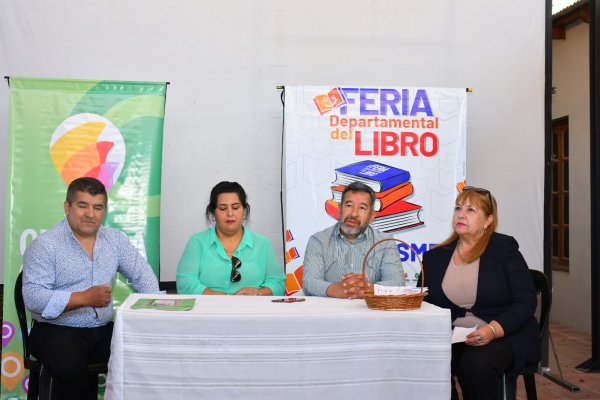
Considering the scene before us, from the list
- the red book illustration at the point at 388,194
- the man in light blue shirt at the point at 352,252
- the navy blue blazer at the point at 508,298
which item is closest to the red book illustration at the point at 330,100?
the red book illustration at the point at 388,194

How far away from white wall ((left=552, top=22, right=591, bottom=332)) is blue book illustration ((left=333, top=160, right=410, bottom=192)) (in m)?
3.00

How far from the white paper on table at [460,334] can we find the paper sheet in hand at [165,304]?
39.4 inches

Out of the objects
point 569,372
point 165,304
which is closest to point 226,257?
point 165,304

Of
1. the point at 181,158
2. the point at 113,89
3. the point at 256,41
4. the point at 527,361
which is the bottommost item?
the point at 527,361

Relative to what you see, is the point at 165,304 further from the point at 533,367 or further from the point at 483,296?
the point at 533,367

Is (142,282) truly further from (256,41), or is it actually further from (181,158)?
(256,41)

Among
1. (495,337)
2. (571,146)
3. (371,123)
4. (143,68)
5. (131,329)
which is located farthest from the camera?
(571,146)

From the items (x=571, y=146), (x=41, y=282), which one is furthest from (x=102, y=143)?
(x=571, y=146)

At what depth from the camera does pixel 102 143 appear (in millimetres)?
3814

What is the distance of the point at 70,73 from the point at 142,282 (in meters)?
1.89

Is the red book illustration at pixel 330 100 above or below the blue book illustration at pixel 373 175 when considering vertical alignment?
above

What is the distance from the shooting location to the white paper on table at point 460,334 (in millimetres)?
2718

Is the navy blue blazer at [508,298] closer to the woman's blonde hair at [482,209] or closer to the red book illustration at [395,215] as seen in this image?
the woman's blonde hair at [482,209]

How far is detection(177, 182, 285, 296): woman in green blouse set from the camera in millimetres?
3330
